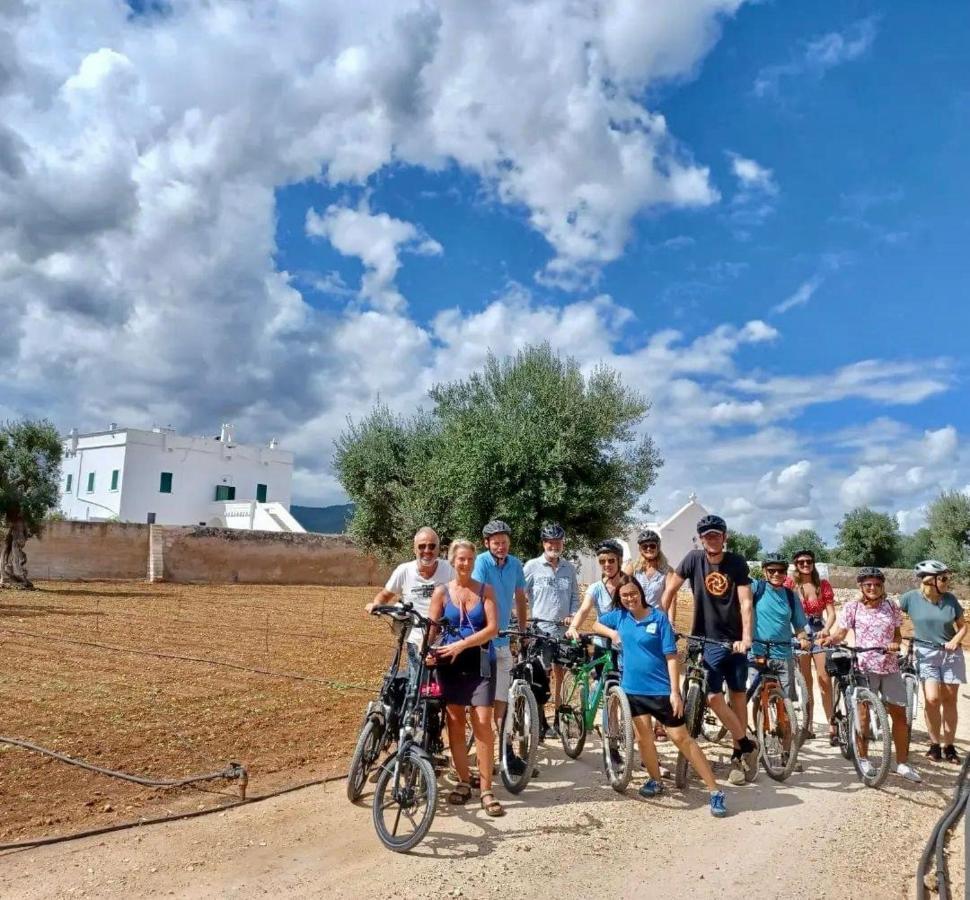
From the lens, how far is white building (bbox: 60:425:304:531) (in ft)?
162

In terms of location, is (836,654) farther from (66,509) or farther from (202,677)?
(66,509)

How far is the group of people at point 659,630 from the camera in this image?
18.3 ft

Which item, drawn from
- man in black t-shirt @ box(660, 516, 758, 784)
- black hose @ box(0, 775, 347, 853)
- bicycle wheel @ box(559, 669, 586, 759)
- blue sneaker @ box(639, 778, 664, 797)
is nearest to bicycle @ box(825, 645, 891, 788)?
man in black t-shirt @ box(660, 516, 758, 784)

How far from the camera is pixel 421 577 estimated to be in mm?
6336

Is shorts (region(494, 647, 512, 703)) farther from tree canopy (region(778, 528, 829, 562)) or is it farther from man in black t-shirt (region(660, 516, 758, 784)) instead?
tree canopy (region(778, 528, 829, 562))

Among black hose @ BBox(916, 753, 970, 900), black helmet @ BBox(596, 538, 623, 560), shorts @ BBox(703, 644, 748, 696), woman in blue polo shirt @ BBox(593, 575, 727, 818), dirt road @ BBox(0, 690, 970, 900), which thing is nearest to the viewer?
black hose @ BBox(916, 753, 970, 900)

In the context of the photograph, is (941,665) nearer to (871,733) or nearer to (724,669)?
(871,733)

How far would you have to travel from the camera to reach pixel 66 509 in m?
53.4

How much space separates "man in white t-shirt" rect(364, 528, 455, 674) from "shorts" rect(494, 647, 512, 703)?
0.63 metres

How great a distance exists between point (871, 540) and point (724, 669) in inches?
1829

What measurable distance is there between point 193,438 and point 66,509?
9.93 metres

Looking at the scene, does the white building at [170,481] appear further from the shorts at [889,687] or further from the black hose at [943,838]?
the black hose at [943,838]

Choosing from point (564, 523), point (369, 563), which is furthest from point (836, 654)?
point (369, 563)

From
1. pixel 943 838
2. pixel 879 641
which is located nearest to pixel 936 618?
pixel 879 641
